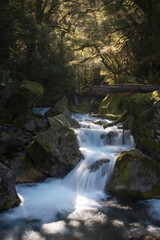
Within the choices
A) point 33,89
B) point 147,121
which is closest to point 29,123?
point 33,89

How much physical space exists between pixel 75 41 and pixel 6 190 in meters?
15.9

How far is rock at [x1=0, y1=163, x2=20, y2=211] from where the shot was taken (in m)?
4.87

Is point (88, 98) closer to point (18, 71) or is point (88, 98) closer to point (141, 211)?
point (18, 71)

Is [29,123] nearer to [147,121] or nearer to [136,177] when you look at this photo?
[147,121]

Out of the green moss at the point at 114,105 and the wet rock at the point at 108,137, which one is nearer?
the wet rock at the point at 108,137

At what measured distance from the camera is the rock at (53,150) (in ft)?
22.4

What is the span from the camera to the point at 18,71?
14.2 metres

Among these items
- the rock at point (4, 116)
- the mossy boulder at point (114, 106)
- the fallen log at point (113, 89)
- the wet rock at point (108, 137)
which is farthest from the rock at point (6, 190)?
the mossy boulder at point (114, 106)

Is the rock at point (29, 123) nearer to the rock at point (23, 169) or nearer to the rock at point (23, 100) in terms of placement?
the rock at point (23, 100)

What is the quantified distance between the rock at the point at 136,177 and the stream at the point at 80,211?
0.28 metres

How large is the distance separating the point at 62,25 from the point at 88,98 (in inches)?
322

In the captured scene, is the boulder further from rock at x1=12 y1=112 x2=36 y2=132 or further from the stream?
the stream

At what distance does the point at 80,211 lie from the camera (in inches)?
Answer: 207

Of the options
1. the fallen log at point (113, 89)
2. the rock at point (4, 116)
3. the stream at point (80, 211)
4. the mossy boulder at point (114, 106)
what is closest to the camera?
the stream at point (80, 211)
